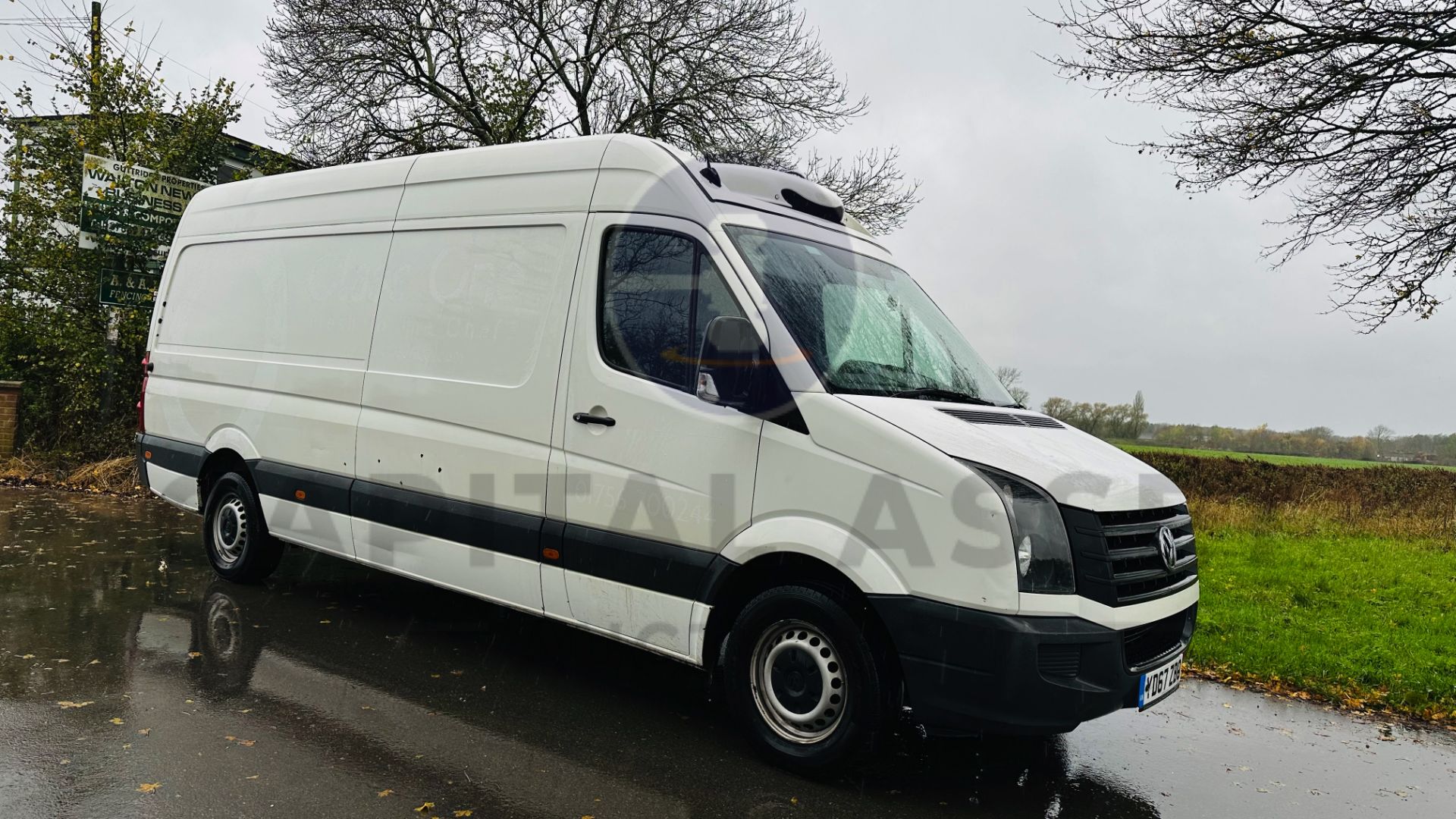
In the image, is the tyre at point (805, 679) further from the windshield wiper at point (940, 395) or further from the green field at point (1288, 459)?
the green field at point (1288, 459)

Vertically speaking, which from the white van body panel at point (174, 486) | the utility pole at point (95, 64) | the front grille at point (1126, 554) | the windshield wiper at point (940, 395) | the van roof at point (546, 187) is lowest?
the white van body panel at point (174, 486)

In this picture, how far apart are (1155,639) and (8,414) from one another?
51.0ft

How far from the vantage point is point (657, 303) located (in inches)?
178

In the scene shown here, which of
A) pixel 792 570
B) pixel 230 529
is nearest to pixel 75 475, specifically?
pixel 230 529

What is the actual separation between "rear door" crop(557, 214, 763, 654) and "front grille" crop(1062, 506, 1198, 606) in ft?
4.38

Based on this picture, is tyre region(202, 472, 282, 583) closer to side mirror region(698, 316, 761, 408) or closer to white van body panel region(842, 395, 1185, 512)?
side mirror region(698, 316, 761, 408)

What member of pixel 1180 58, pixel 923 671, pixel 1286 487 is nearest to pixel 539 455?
pixel 923 671

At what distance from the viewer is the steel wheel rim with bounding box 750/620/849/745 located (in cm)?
396

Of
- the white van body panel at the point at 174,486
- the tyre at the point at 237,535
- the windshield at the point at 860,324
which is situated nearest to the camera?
the windshield at the point at 860,324

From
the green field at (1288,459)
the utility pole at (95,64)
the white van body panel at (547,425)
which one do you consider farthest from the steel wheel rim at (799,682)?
the green field at (1288,459)

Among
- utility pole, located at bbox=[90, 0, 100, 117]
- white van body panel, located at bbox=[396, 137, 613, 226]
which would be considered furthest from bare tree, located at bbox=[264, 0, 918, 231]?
white van body panel, located at bbox=[396, 137, 613, 226]

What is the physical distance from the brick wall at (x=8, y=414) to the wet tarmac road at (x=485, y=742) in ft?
29.9

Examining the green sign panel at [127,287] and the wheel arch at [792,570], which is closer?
the wheel arch at [792,570]

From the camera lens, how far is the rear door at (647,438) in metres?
4.23
